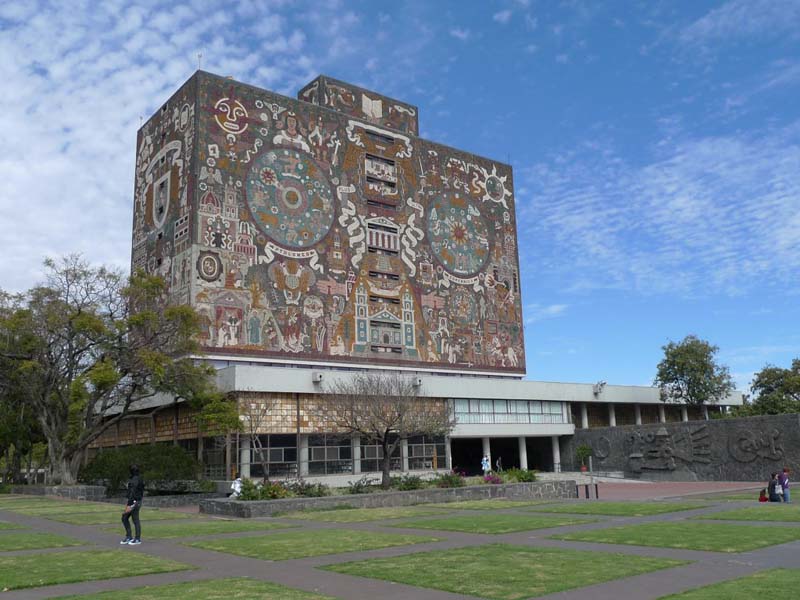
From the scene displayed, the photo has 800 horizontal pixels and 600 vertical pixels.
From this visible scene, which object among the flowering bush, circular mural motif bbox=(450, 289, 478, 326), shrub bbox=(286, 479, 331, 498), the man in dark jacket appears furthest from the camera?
circular mural motif bbox=(450, 289, 478, 326)

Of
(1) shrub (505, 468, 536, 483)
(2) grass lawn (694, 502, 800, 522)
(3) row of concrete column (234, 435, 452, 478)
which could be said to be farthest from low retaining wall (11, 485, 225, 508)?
(2) grass lawn (694, 502, 800, 522)

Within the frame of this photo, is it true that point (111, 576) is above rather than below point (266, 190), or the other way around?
below

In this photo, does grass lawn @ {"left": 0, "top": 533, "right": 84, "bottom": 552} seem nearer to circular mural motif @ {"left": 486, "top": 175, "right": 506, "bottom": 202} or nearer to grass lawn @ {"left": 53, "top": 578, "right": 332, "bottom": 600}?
grass lawn @ {"left": 53, "top": 578, "right": 332, "bottom": 600}

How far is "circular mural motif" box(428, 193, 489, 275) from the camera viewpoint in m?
60.1

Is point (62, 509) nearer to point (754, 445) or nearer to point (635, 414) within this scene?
point (754, 445)

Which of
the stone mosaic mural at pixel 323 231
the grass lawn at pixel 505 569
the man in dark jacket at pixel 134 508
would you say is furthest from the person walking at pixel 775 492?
the stone mosaic mural at pixel 323 231

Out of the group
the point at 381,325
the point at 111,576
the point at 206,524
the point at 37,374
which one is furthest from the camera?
the point at 381,325

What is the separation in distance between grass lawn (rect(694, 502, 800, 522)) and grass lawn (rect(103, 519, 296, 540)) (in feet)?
40.7

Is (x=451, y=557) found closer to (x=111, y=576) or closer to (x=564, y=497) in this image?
(x=111, y=576)

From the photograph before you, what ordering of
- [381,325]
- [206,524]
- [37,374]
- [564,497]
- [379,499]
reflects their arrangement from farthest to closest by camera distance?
[381,325], [37,374], [564,497], [379,499], [206,524]

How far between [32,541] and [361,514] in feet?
34.7

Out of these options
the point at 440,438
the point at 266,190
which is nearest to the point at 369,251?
the point at 266,190

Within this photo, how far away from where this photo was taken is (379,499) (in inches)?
1126

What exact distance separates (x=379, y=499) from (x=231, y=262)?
79.6 ft
